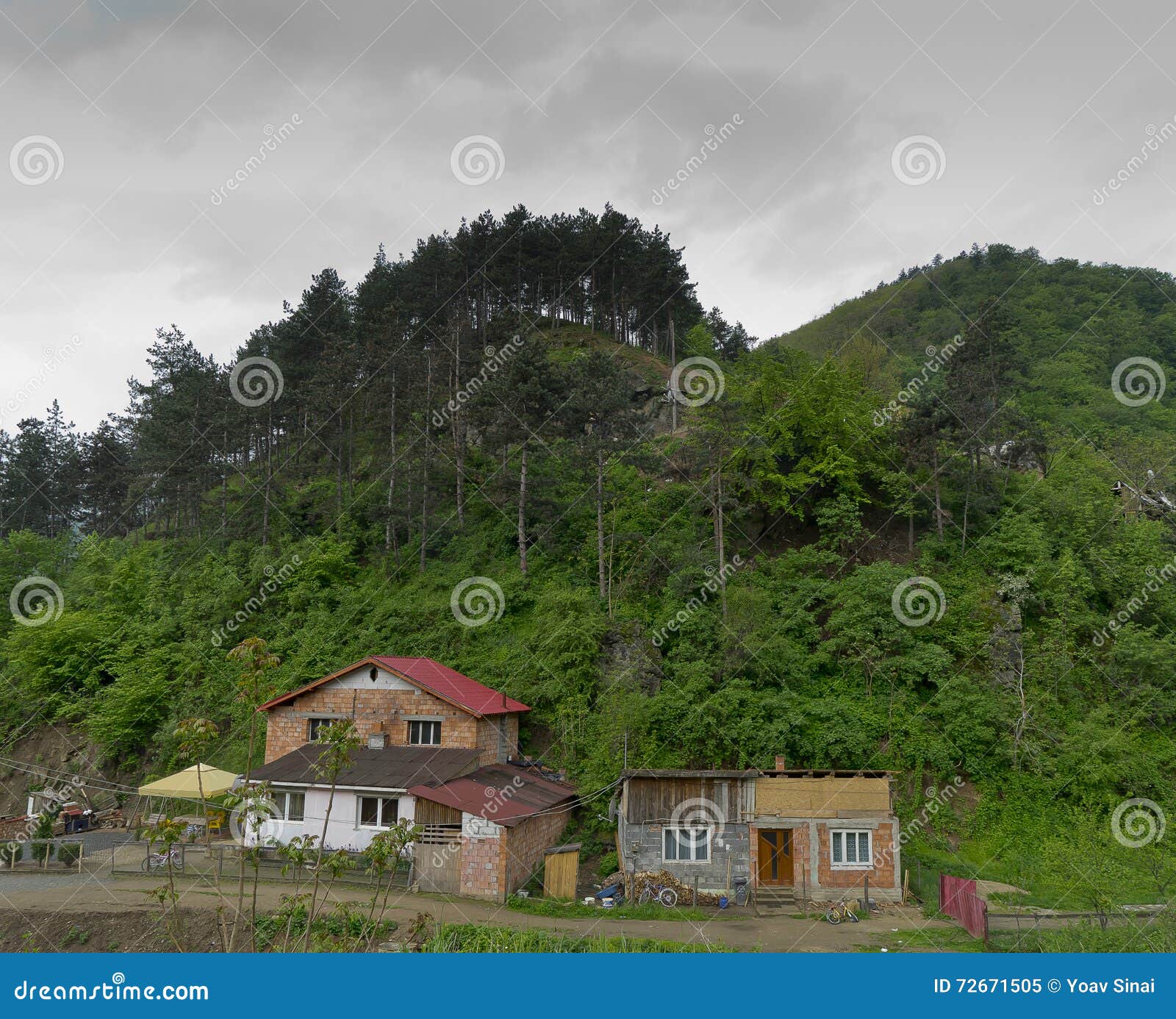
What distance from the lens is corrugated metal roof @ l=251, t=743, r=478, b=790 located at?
72.8 feet

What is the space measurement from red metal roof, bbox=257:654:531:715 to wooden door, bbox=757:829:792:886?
9.11 metres

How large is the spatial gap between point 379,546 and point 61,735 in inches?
608

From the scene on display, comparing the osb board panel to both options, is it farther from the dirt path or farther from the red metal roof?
the red metal roof

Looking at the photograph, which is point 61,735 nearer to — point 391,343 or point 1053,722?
point 391,343

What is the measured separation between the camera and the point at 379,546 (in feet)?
122

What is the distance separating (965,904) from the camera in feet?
56.0

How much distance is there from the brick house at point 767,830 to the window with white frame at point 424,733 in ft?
23.4

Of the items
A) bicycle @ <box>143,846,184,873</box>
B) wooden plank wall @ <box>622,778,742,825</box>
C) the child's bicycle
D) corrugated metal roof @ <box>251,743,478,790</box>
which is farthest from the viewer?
corrugated metal roof @ <box>251,743,478,790</box>

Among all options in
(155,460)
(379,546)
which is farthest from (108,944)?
(155,460)

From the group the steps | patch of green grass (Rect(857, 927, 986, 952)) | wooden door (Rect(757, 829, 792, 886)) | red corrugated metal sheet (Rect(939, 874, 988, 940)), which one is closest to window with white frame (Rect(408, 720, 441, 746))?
wooden door (Rect(757, 829, 792, 886))

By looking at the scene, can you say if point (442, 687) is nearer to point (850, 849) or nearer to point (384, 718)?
point (384, 718)

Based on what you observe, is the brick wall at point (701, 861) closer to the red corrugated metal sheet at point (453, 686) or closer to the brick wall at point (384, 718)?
the brick wall at point (384, 718)

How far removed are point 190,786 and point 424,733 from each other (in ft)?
23.5

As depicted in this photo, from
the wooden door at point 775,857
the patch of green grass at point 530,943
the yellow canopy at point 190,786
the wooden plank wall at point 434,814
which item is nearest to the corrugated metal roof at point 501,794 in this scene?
the wooden plank wall at point 434,814
